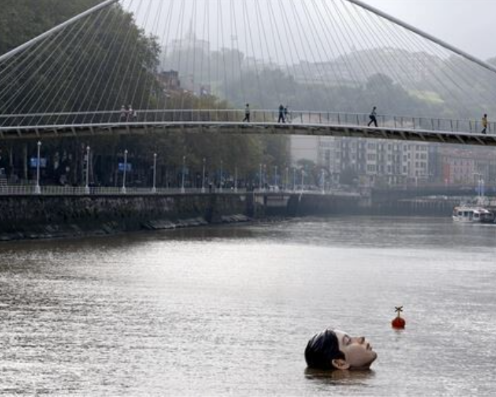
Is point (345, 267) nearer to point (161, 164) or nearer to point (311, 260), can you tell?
point (311, 260)

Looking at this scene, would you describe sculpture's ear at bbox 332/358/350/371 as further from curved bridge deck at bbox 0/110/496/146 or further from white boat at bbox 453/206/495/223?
white boat at bbox 453/206/495/223

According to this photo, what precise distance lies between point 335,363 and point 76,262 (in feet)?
98.5

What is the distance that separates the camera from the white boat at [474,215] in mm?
171750

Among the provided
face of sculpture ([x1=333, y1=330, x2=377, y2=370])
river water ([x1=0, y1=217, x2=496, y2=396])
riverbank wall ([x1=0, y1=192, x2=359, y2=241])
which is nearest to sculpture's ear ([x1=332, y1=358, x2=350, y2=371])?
face of sculpture ([x1=333, y1=330, x2=377, y2=370])

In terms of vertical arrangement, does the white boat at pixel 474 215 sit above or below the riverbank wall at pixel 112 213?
below

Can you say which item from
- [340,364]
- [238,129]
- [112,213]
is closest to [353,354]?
[340,364]

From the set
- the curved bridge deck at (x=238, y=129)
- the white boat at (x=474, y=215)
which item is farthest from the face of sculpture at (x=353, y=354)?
the white boat at (x=474, y=215)

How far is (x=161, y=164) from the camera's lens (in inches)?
5138

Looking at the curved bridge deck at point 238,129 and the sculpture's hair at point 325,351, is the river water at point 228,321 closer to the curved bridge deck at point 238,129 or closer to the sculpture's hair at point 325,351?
the sculpture's hair at point 325,351

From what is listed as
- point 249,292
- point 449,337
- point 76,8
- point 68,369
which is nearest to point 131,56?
point 76,8

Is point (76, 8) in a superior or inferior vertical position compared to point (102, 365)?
superior

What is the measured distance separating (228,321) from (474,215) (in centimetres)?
13896

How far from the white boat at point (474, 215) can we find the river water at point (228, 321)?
105m

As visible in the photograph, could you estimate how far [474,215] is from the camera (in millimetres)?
172625
